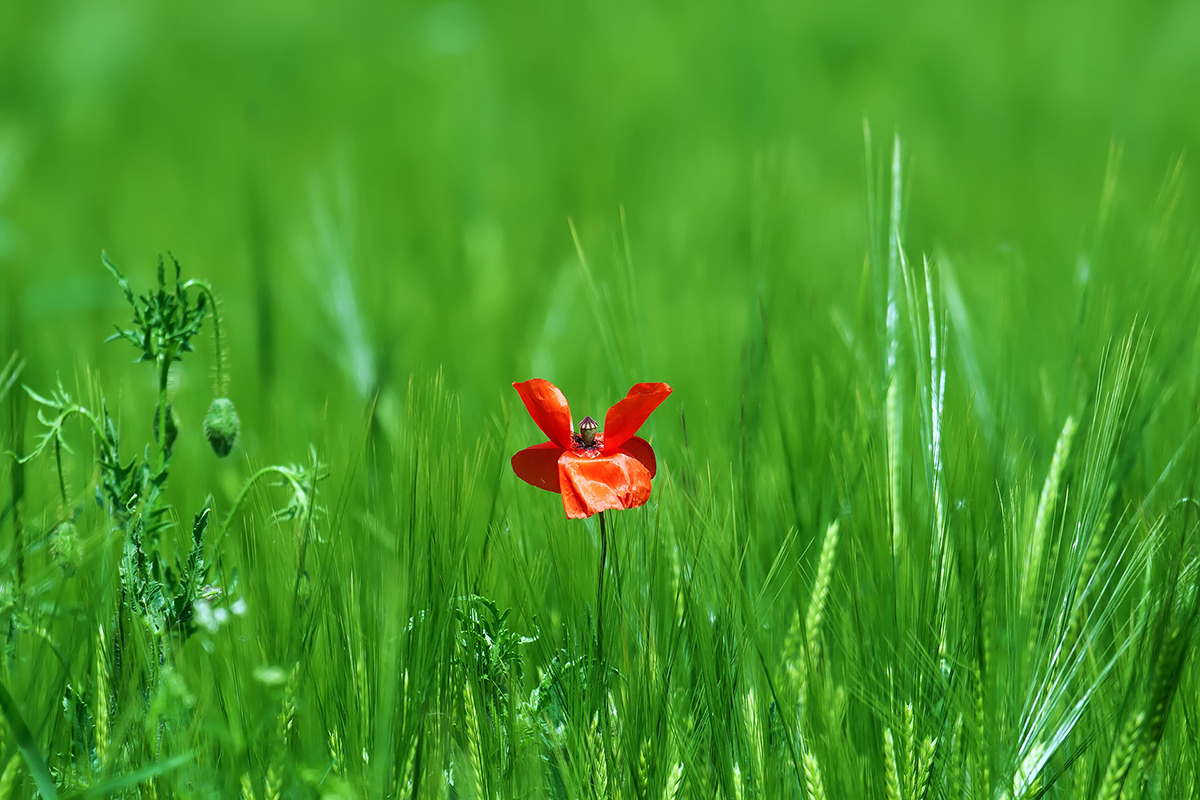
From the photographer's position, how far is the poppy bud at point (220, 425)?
25.3 inches

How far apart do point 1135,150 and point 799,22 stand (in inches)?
35.7

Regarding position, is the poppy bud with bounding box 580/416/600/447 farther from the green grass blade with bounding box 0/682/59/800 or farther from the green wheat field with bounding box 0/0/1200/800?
the green grass blade with bounding box 0/682/59/800

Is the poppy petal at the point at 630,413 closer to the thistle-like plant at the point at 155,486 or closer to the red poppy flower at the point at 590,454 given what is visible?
the red poppy flower at the point at 590,454

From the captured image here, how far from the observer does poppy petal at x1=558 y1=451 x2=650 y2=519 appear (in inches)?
18.9

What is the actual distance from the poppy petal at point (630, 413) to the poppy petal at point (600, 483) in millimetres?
13

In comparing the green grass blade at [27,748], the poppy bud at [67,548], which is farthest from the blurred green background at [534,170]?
the green grass blade at [27,748]

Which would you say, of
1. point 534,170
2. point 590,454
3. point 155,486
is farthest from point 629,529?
point 534,170

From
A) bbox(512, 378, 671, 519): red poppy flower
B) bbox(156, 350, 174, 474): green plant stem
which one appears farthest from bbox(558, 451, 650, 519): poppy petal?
bbox(156, 350, 174, 474): green plant stem

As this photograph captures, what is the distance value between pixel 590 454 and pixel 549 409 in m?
0.03

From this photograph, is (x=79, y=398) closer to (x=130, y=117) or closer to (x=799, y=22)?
(x=130, y=117)

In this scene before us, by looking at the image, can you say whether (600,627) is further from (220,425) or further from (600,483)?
(220,425)

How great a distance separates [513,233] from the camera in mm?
1744

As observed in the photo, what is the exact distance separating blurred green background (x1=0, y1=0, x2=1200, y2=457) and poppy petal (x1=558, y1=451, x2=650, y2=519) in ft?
0.71

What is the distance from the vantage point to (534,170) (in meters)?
2.00
